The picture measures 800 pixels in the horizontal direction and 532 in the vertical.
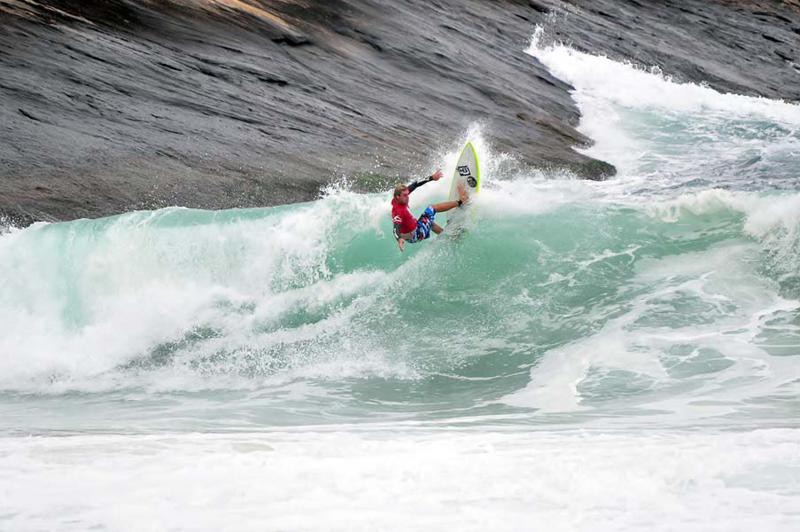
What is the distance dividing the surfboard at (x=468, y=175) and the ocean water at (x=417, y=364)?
0.44 meters

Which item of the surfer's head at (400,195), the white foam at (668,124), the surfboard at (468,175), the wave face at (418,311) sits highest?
the white foam at (668,124)

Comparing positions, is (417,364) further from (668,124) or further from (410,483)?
(668,124)

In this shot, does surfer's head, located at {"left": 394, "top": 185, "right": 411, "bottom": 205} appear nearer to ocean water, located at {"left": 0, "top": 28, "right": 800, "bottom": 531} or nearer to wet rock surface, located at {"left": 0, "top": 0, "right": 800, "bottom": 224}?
ocean water, located at {"left": 0, "top": 28, "right": 800, "bottom": 531}

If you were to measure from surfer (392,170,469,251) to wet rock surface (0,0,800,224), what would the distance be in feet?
8.19

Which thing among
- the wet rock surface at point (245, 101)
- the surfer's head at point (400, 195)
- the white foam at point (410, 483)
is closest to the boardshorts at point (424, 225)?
the surfer's head at point (400, 195)

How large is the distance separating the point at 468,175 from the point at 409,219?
185 centimetres

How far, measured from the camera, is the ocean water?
5879 millimetres

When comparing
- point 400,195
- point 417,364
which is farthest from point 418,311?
point 400,195

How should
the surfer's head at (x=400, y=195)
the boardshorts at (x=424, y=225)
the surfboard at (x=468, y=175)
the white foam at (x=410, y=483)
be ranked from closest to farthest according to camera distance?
the white foam at (x=410, y=483), the surfer's head at (x=400, y=195), the boardshorts at (x=424, y=225), the surfboard at (x=468, y=175)

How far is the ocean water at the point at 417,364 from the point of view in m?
5.88

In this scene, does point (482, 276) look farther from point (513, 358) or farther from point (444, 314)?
point (513, 358)

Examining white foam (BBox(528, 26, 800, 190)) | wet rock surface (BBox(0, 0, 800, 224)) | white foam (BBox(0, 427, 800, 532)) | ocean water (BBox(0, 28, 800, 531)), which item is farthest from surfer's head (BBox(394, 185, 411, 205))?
white foam (BBox(528, 26, 800, 190))

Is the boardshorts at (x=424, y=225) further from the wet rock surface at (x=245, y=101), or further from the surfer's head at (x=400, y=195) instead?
the wet rock surface at (x=245, y=101)

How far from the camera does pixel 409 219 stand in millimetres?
12188
